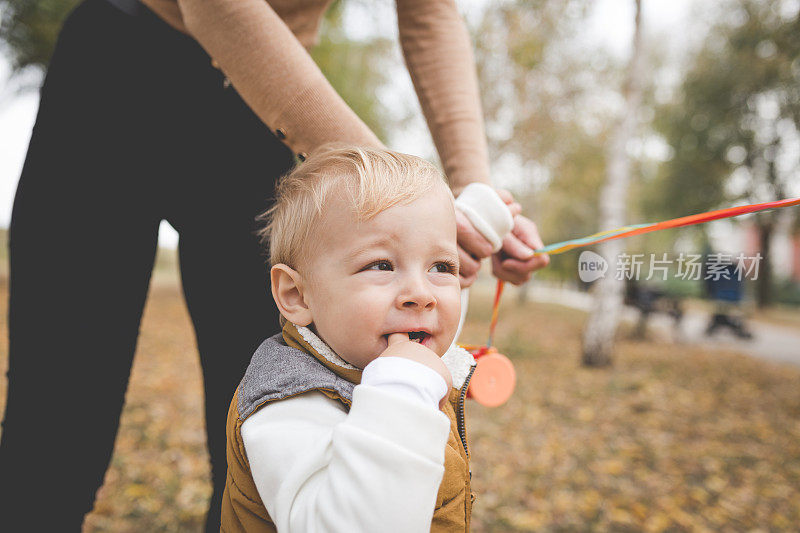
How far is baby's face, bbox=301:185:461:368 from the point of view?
0.88 meters

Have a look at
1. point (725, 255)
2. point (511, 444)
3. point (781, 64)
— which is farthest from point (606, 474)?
point (781, 64)

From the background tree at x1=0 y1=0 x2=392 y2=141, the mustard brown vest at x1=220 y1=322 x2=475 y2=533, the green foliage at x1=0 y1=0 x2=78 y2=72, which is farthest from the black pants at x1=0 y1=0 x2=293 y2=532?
the green foliage at x1=0 y1=0 x2=78 y2=72

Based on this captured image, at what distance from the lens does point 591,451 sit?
430 centimetres

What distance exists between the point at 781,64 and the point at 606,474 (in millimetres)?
10870

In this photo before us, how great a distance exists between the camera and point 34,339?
45.9 inches

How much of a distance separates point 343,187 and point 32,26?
9.78 meters

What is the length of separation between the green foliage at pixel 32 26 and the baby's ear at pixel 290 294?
29.0ft

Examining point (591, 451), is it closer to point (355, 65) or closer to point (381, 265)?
point (381, 265)

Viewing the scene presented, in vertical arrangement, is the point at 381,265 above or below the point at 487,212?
below

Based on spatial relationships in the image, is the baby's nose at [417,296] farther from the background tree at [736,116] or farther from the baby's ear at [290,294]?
the background tree at [736,116]

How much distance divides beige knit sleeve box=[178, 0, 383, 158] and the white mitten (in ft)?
0.80

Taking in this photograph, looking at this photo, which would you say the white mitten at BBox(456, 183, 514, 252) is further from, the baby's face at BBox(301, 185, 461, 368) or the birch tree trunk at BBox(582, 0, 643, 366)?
the birch tree trunk at BBox(582, 0, 643, 366)

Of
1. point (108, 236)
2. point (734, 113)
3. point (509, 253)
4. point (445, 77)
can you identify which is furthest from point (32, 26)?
point (734, 113)

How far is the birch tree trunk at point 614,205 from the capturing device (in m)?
6.53
